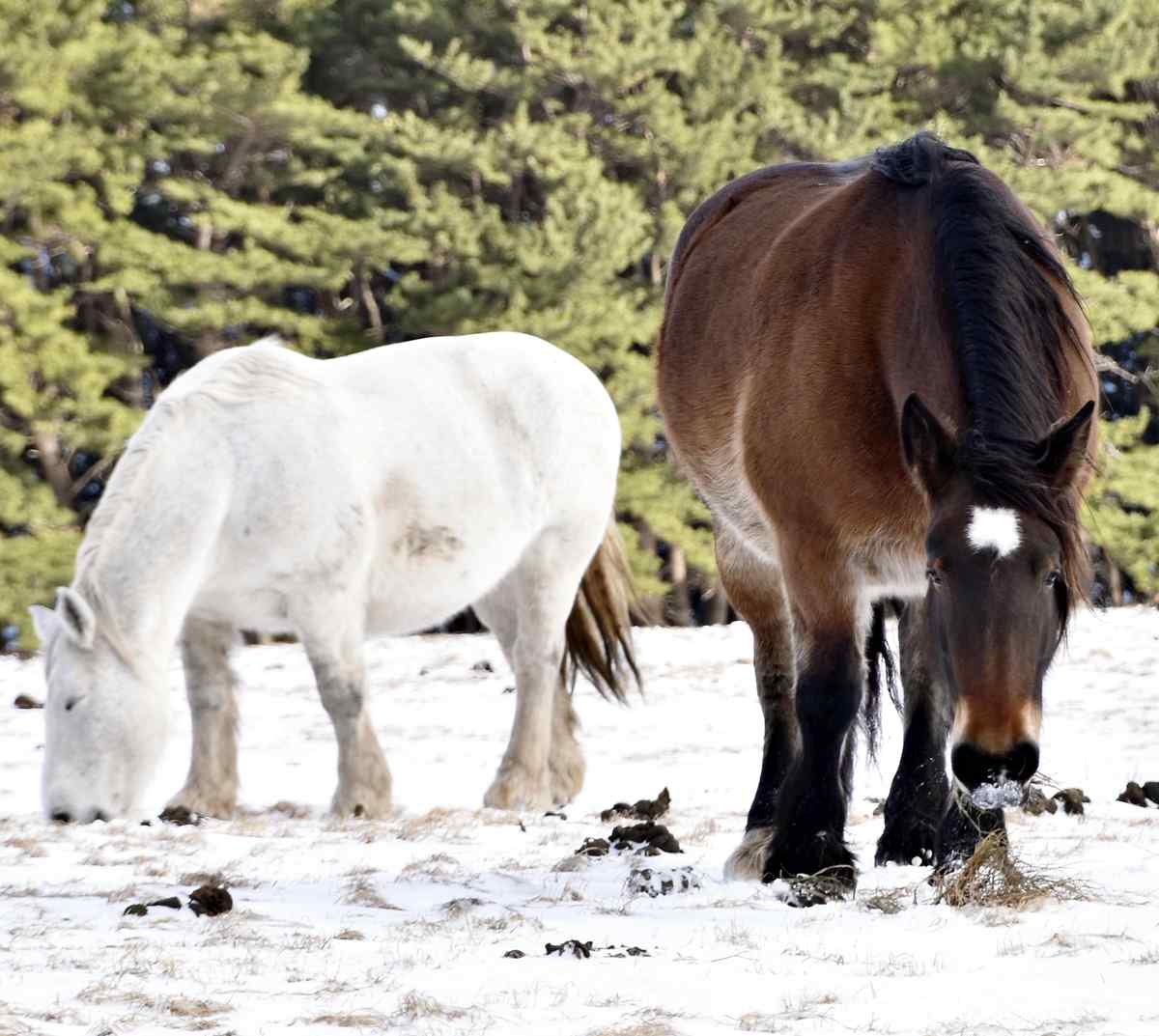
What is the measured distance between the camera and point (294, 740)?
817cm

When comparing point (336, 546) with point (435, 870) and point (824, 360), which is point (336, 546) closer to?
point (435, 870)

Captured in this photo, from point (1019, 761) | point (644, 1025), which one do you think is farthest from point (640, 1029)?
point (1019, 761)

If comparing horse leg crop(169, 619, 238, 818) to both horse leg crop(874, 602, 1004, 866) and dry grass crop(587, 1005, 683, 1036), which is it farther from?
dry grass crop(587, 1005, 683, 1036)

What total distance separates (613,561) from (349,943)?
4190 millimetres

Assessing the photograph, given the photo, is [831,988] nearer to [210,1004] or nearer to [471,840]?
[210,1004]

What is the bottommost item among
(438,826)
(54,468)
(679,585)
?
(679,585)

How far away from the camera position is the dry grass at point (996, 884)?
11.7 ft

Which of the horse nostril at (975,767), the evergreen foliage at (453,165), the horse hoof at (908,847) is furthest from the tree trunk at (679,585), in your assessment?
the horse nostril at (975,767)

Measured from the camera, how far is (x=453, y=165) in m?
20.5

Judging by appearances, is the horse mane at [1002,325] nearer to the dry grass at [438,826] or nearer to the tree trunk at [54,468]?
the dry grass at [438,826]

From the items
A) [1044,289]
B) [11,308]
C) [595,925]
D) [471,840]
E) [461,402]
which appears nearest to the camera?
[595,925]

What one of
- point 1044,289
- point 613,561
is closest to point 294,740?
point 613,561

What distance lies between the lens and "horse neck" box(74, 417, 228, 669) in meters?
5.52

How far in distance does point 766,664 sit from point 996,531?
183 centimetres
